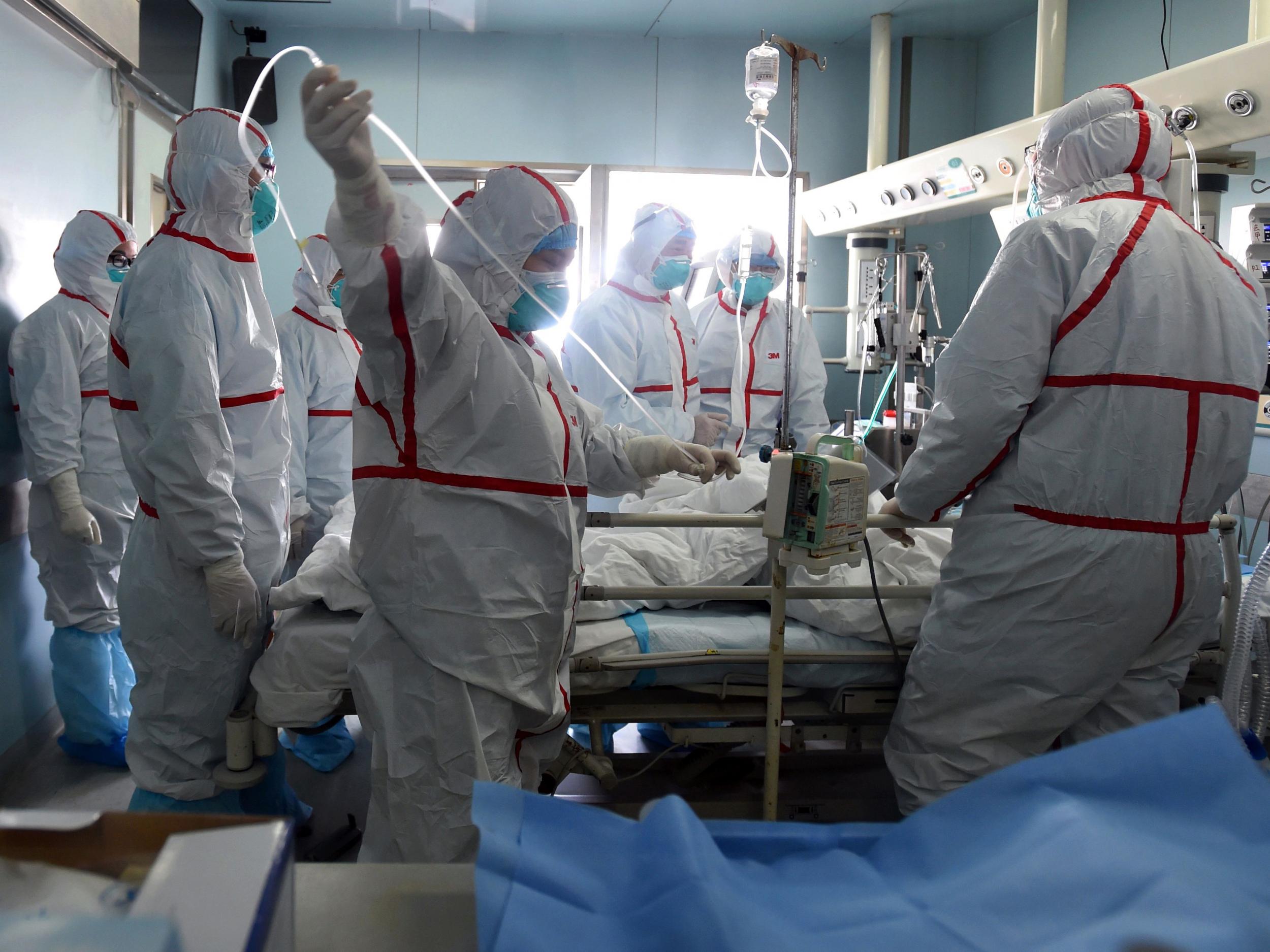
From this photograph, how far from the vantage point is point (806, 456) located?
1.89 m

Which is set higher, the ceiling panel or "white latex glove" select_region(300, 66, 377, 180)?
the ceiling panel

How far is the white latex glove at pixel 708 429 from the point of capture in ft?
12.1

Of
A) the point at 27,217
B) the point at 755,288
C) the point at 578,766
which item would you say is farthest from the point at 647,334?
the point at 27,217

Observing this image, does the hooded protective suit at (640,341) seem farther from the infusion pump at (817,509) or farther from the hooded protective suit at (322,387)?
the infusion pump at (817,509)

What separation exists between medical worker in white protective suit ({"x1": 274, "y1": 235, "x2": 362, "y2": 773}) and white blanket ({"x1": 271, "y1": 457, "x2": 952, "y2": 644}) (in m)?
1.01

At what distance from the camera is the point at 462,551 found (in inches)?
63.3

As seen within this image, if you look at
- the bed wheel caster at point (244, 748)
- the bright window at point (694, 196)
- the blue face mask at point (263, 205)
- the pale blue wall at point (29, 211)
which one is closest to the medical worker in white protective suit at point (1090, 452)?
the bed wheel caster at point (244, 748)

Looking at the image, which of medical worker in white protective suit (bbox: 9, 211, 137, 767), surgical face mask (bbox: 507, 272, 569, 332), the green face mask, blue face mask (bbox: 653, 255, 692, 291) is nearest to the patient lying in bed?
surgical face mask (bbox: 507, 272, 569, 332)

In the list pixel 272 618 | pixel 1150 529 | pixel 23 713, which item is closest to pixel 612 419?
pixel 272 618

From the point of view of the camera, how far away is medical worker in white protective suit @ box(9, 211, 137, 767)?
2.93 m

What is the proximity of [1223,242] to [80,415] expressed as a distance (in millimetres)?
4563

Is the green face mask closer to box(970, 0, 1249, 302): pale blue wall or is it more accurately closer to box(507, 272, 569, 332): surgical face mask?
box(507, 272, 569, 332): surgical face mask

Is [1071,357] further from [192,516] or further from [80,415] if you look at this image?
[80,415]

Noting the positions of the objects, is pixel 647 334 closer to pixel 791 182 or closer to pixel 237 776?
pixel 791 182
